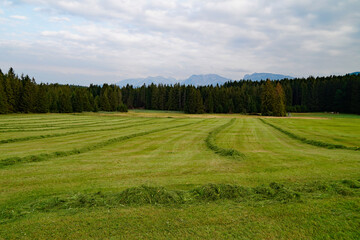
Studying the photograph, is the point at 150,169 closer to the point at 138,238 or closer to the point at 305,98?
the point at 138,238

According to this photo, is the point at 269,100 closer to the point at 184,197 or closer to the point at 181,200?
the point at 184,197

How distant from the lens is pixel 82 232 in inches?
204

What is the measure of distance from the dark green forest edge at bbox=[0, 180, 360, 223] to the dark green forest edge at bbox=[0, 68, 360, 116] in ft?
261

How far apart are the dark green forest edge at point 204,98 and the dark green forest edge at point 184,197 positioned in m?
79.5

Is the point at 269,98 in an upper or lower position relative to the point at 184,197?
upper

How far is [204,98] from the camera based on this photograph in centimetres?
12462

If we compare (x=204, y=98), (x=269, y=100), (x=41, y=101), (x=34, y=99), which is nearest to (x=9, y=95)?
(x=34, y=99)

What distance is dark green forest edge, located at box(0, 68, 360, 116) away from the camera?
78.6 m

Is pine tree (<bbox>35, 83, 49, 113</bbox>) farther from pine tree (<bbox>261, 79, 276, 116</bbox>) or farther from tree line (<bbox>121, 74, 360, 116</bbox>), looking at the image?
pine tree (<bbox>261, 79, 276, 116</bbox>)

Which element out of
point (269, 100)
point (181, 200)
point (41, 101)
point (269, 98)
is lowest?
point (181, 200)

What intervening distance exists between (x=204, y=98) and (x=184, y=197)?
119m

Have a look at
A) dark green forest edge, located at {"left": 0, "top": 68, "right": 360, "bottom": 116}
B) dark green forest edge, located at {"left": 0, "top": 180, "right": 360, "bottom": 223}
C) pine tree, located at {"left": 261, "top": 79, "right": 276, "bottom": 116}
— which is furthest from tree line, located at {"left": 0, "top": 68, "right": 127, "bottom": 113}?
dark green forest edge, located at {"left": 0, "top": 180, "right": 360, "bottom": 223}

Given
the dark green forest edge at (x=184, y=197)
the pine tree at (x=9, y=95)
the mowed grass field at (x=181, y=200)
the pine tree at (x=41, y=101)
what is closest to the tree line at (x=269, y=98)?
Answer: the pine tree at (x=41, y=101)

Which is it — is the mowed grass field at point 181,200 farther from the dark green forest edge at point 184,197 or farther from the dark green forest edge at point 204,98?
the dark green forest edge at point 204,98
